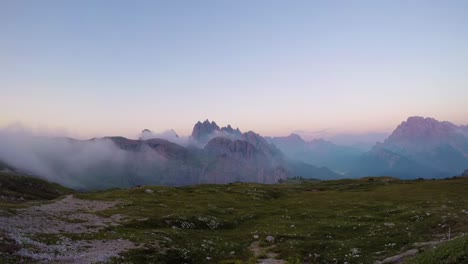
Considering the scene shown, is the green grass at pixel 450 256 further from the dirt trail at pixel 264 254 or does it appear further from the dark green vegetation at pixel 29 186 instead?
the dark green vegetation at pixel 29 186

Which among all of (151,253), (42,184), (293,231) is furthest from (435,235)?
(42,184)

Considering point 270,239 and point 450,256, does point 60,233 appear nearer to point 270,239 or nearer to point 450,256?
point 270,239

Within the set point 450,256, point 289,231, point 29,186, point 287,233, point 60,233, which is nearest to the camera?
point 450,256

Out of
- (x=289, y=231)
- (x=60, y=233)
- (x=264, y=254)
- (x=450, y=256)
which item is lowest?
(x=289, y=231)

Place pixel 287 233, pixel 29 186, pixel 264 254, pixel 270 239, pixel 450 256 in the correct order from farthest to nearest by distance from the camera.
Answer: pixel 29 186, pixel 287 233, pixel 270 239, pixel 264 254, pixel 450 256

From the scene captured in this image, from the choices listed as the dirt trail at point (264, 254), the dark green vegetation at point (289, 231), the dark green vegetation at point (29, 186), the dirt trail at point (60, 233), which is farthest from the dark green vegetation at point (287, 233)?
the dark green vegetation at point (29, 186)

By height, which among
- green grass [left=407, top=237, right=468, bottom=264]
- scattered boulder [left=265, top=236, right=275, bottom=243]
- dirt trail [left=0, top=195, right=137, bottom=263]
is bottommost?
scattered boulder [left=265, top=236, right=275, bottom=243]

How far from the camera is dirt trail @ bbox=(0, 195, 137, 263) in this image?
27.8 meters

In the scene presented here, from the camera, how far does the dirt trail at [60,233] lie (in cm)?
2775

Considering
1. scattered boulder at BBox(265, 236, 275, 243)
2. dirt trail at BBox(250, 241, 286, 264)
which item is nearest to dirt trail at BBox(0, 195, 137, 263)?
dirt trail at BBox(250, 241, 286, 264)

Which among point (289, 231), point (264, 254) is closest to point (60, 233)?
point (264, 254)

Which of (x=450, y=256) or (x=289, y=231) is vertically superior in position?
(x=450, y=256)

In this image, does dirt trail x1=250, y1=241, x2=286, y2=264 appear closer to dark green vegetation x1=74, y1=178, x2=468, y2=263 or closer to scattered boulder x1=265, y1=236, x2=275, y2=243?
dark green vegetation x1=74, y1=178, x2=468, y2=263

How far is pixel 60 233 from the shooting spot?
36.8m
